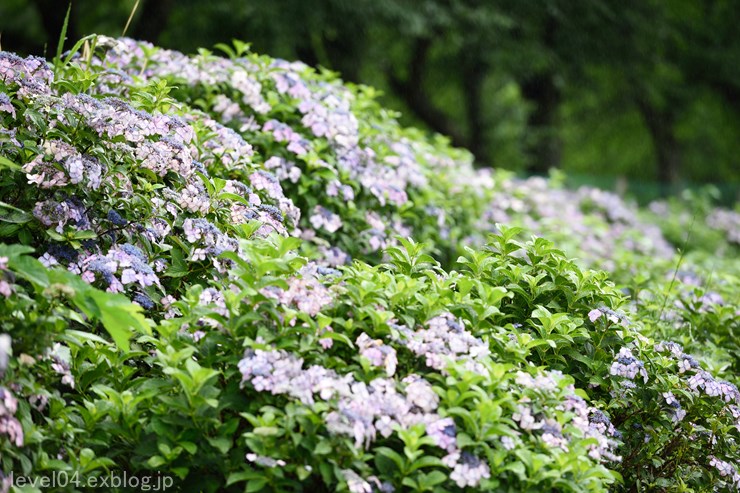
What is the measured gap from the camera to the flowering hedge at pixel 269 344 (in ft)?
8.11

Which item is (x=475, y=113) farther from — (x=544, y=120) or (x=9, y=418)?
(x=9, y=418)

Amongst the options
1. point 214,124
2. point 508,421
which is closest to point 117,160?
point 214,124

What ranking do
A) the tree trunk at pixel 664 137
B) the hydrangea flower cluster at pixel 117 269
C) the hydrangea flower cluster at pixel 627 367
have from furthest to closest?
1. the tree trunk at pixel 664 137
2. the hydrangea flower cluster at pixel 627 367
3. the hydrangea flower cluster at pixel 117 269

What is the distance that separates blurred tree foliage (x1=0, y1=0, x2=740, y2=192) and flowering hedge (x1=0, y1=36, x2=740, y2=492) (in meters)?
8.77

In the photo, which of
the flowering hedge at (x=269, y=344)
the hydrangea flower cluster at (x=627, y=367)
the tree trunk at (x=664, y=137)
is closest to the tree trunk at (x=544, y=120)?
the tree trunk at (x=664, y=137)

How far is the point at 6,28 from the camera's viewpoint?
15.0m

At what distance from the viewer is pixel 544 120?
671 inches

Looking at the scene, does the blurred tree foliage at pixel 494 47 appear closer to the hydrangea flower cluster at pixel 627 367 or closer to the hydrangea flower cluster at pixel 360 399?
the hydrangea flower cluster at pixel 627 367

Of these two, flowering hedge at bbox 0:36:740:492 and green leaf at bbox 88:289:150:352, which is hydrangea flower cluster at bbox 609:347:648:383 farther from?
green leaf at bbox 88:289:150:352

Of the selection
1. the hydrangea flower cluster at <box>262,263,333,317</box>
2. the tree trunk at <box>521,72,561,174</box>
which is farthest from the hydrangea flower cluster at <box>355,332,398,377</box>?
the tree trunk at <box>521,72,561,174</box>

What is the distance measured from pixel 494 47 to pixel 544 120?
8.12ft

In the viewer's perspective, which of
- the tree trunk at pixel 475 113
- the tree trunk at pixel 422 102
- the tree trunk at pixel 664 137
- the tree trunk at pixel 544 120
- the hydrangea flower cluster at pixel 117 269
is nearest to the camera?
the hydrangea flower cluster at pixel 117 269

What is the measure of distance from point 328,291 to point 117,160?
103 cm

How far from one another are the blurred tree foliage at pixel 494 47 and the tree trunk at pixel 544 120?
3 cm
